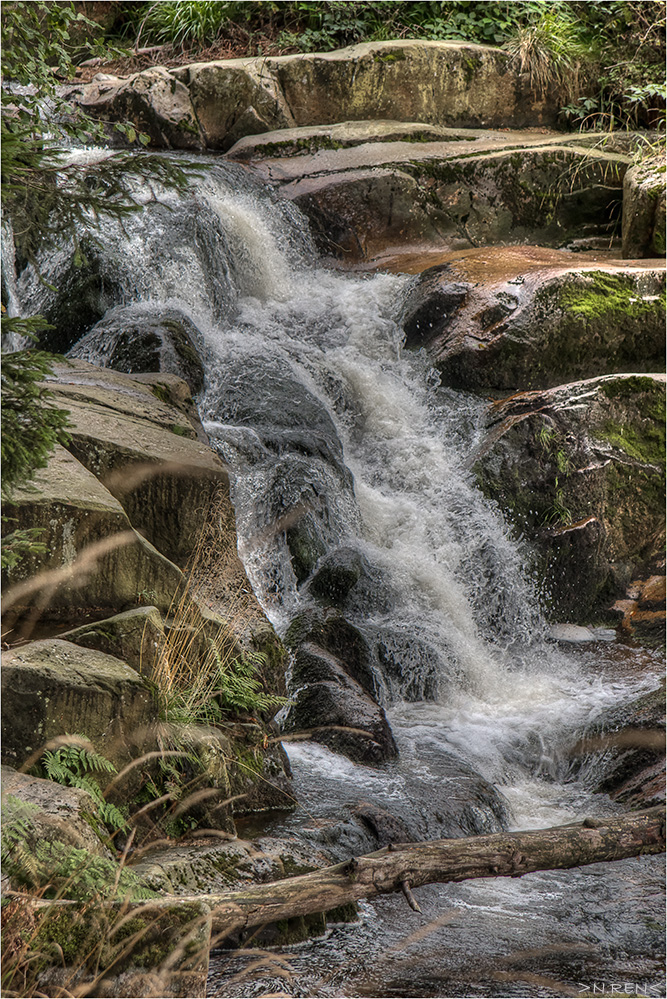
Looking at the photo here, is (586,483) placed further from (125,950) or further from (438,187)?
(125,950)

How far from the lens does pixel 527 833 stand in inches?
164

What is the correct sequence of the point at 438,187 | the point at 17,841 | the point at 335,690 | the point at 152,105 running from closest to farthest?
the point at 17,841
the point at 335,690
the point at 438,187
the point at 152,105

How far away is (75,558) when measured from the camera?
416cm

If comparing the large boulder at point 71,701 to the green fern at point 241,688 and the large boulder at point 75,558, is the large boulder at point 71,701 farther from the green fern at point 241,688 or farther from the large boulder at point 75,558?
the green fern at point 241,688

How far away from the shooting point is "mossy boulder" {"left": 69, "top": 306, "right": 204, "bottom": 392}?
26.5 feet

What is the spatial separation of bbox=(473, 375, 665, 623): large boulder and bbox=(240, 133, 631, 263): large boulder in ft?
14.1

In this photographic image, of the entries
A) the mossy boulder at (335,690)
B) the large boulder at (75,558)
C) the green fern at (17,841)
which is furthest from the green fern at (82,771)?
the mossy boulder at (335,690)

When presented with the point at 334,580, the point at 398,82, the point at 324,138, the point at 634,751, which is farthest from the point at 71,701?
the point at 398,82

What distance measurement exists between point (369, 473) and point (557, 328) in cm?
230

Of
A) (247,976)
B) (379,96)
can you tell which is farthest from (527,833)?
(379,96)

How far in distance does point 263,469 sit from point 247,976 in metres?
4.78

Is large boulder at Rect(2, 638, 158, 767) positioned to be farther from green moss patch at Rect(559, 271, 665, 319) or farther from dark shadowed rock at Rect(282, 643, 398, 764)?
green moss patch at Rect(559, 271, 665, 319)

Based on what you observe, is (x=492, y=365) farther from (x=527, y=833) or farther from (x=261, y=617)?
(x=527, y=833)

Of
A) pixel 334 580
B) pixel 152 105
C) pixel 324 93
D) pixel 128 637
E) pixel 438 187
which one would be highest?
pixel 324 93
